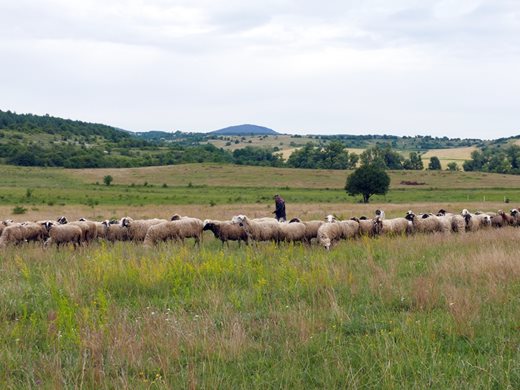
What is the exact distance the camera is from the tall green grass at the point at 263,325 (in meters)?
5.86

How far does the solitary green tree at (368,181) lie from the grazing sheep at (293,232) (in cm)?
4079

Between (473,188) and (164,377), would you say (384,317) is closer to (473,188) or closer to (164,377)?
(164,377)

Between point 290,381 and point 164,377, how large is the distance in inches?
54.7

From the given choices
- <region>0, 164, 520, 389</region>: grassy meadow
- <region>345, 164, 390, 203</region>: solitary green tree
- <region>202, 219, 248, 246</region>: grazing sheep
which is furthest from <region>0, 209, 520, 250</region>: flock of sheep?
<region>345, 164, 390, 203</region>: solitary green tree

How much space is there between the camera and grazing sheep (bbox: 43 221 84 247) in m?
17.3

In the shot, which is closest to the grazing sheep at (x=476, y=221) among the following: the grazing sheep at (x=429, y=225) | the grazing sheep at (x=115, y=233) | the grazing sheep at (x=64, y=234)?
the grazing sheep at (x=429, y=225)

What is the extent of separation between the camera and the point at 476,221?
22.6 metres

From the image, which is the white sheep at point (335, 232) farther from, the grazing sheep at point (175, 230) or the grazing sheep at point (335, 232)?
the grazing sheep at point (175, 230)

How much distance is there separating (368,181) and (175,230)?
1669 inches

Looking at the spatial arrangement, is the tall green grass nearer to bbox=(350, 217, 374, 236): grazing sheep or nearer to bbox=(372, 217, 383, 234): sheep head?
bbox=(350, 217, 374, 236): grazing sheep

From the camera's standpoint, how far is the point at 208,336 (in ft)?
22.5

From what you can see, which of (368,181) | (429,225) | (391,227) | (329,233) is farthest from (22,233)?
(368,181)

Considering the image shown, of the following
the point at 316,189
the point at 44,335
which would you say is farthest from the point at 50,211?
the point at 316,189

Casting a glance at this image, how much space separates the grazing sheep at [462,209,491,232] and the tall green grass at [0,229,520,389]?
445 inches
